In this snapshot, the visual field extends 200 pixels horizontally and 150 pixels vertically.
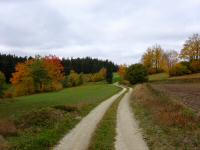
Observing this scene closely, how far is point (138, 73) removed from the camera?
11675 cm

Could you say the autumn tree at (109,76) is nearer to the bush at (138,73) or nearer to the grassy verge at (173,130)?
the bush at (138,73)

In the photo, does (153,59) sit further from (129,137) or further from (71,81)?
(129,137)

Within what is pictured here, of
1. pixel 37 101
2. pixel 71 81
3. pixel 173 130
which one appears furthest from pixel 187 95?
pixel 71 81

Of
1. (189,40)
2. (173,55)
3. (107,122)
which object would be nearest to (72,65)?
(173,55)

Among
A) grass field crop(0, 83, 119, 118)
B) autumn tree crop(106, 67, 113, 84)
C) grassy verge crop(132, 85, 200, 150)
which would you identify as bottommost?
grass field crop(0, 83, 119, 118)

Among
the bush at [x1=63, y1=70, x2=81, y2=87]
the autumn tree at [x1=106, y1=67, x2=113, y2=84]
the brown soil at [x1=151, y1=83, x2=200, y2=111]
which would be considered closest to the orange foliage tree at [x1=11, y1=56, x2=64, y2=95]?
the bush at [x1=63, y1=70, x2=81, y2=87]

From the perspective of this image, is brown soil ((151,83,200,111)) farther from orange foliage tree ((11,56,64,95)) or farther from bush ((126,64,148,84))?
bush ((126,64,148,84))

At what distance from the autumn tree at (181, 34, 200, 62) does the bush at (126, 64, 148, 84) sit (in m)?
18.3

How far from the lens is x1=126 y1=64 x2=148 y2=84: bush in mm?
116625

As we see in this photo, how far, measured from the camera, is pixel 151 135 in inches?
822

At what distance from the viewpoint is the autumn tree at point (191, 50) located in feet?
413

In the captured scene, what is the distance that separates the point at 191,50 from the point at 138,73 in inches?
875

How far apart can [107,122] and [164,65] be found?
126m

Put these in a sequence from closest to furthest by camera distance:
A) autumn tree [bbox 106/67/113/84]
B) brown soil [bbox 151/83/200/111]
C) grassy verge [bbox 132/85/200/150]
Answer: grassy verge [bbox 132/85/200/150] < brown soil [bbox 151/83/200/111] < autumn tree [bbox 106/67/113/84]
